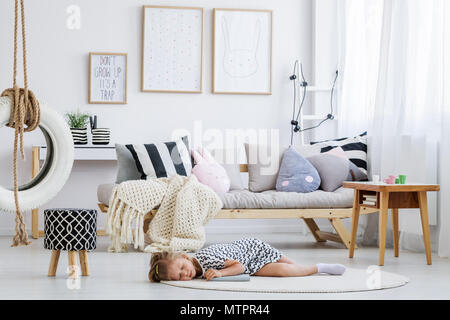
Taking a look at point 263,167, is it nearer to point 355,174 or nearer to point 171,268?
point 355,174

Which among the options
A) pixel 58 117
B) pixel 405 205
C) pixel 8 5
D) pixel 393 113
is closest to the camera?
pixel 58 117

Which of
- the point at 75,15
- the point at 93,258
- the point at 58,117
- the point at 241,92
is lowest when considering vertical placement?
the point at 93,258

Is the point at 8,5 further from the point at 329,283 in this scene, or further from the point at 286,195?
the point at 329,283

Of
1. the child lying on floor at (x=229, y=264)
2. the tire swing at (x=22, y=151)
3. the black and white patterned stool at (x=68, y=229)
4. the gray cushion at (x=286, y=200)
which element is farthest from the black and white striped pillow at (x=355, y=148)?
the tire swing at (x=22, y=151)

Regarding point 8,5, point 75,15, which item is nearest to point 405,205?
point 75,15

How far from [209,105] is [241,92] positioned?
0.97ft

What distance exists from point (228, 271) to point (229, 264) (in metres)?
0.05

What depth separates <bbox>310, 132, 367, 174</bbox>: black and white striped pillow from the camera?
4.84 m

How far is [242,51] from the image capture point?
554 cm

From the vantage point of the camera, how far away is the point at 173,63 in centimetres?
545

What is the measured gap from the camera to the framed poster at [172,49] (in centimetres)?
542

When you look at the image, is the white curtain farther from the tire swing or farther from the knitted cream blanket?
the tire swing
